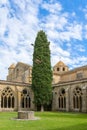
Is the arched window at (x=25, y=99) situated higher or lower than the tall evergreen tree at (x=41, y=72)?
lower

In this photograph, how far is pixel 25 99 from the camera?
37500 millimetres

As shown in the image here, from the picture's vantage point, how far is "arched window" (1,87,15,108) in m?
35.0

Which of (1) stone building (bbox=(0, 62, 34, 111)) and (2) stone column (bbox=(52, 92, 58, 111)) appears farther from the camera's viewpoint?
(2) stone column (bbox=(52, 92, 58, 111))

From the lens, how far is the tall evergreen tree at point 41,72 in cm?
Answer: 3606

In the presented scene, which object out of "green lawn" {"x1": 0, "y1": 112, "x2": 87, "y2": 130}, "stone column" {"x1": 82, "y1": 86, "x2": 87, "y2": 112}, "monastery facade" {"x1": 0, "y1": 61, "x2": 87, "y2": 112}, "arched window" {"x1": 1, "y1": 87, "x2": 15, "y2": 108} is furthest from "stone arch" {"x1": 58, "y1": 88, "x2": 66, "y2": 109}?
"green lawn" {"x1": 0, "y1": 112, "x2": 87, "y2": 130}

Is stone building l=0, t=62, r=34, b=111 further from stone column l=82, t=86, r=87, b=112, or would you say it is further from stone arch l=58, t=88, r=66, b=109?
stone column l=82, t=86, r=87, b=112

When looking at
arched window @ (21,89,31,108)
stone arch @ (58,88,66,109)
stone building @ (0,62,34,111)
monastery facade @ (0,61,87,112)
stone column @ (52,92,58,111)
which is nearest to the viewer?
monastery facade @ (0,61,87,112)

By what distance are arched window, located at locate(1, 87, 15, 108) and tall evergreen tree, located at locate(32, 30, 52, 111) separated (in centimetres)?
316

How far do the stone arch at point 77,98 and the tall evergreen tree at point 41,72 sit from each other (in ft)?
12.9

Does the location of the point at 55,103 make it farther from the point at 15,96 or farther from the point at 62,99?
the point at 15,96

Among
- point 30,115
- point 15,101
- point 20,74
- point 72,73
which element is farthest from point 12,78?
point 30,115

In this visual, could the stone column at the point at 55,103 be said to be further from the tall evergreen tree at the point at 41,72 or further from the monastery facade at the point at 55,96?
the tall evergreen tree at the point at 41,72

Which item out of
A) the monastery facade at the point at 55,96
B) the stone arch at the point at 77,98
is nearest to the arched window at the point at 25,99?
the monastery facade at the point at 55,96

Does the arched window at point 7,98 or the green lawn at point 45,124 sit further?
the arched window at point 7,98
